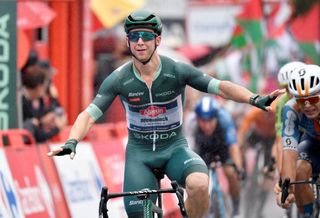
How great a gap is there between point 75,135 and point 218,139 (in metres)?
6.00

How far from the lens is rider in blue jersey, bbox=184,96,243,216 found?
52.4ft

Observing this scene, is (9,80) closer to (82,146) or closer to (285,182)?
(82,146)

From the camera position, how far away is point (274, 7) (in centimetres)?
2928

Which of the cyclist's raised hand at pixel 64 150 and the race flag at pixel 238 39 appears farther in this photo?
the race flag at pixel 238 39

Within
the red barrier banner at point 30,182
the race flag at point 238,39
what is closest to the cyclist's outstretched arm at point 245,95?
the red barrier banner at point 30,182

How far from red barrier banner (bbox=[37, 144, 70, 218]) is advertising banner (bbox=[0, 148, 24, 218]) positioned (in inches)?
41.8

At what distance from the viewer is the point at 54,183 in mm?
13734

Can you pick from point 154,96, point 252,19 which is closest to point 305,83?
point 154,96

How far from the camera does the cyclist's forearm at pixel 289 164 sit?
37.2ft

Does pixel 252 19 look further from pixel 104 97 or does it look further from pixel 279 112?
pixel 104 97

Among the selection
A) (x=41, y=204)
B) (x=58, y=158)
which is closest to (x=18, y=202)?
(x=41, y=204)

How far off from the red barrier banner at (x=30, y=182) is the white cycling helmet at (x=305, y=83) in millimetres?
3386

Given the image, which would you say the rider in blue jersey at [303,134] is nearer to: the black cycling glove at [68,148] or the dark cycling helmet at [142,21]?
the dark cycling helmet at [142,21]

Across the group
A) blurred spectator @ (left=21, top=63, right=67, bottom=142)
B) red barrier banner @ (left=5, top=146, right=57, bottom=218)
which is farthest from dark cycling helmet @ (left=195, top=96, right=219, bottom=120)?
red barrier banner @ (left=5, top=146, right=57, bottom=218)
